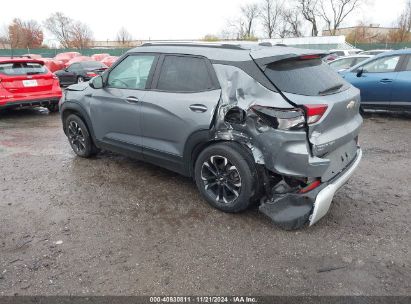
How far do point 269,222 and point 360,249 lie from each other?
852mm

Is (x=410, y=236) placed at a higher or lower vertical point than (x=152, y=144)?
lower

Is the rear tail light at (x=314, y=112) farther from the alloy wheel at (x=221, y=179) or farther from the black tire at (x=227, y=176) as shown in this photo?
the alloy wheel at (x=221, y=179)

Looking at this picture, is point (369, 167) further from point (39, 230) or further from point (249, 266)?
point (39, 230)

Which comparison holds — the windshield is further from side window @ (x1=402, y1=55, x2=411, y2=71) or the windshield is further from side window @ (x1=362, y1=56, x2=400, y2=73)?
side window @ (x1=402, y1=55, x2=411, y2=71)

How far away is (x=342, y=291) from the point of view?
2496mm

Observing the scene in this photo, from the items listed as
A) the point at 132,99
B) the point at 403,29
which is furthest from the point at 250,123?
the point at 403,29

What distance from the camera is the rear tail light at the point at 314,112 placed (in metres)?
2.93

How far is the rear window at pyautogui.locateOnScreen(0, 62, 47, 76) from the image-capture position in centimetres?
809

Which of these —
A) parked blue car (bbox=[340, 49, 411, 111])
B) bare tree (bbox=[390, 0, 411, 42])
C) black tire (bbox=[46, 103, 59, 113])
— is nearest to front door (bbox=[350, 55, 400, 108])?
parked blue car (bbox=[340, 49, 411, 111])

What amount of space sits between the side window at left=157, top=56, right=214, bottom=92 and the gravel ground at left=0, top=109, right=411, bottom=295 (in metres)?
1.28

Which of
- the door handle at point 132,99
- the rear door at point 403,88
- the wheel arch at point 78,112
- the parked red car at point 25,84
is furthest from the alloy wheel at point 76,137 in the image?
the rear door at point 403,88

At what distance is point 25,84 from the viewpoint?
8195 millimetres

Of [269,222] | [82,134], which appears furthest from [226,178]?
[82,134]

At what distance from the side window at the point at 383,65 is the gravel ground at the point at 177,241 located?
368cm
